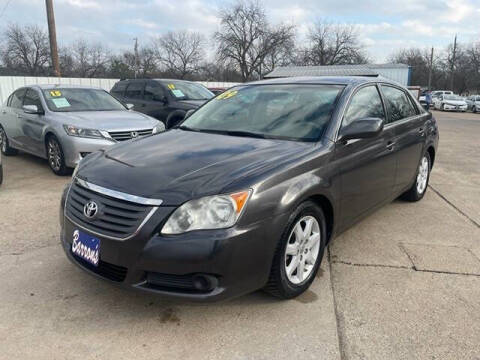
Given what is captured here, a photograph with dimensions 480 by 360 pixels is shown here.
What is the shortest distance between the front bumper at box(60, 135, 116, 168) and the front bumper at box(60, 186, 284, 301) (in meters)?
4.02

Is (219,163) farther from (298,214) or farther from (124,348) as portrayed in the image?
(124,348)

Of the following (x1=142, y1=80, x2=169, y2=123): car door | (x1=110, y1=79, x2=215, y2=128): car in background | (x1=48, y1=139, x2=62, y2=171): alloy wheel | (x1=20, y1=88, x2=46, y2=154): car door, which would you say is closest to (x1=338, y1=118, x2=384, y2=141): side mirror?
(x1=48, y1=139, x2=62, y2=171): alloy wheel

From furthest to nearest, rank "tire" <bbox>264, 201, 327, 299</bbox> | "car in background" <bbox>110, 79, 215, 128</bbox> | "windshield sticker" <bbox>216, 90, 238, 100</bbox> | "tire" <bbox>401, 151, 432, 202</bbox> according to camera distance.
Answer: "car in background" <bbox>110, 79, 215, 128</bbox>
"tire" <bbox>401, 151, 432, 202</bbox>
"windshield sticker" <bbox>216, 90, 238, 100</bbox>
"tire" <bbox>264, 201, 327, 299</bbox>

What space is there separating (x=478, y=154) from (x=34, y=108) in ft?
32.0

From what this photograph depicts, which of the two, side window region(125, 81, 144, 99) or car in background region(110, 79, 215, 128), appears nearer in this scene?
car in background region(110, 79, 215, 128)

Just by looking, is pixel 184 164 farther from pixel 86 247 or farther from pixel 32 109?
pixel 32 109

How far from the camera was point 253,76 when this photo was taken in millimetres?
56375

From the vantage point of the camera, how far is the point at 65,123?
635cm

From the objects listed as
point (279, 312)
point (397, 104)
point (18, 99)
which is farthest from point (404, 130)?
point (18, 99)

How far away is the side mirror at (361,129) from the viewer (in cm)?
315

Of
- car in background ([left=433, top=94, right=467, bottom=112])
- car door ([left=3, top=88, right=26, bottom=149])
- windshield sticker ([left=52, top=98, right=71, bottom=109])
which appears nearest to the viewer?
windshield sticker ([left=52, top=98, right=71, bottom=109])

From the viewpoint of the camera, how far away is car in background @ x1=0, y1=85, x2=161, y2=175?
6.24 meters

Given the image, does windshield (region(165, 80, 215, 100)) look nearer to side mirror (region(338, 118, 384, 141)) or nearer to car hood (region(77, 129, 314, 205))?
car hood (region(77, 129, 314, 205))

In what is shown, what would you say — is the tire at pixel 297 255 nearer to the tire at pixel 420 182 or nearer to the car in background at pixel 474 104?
the tire at pixel 420 182
